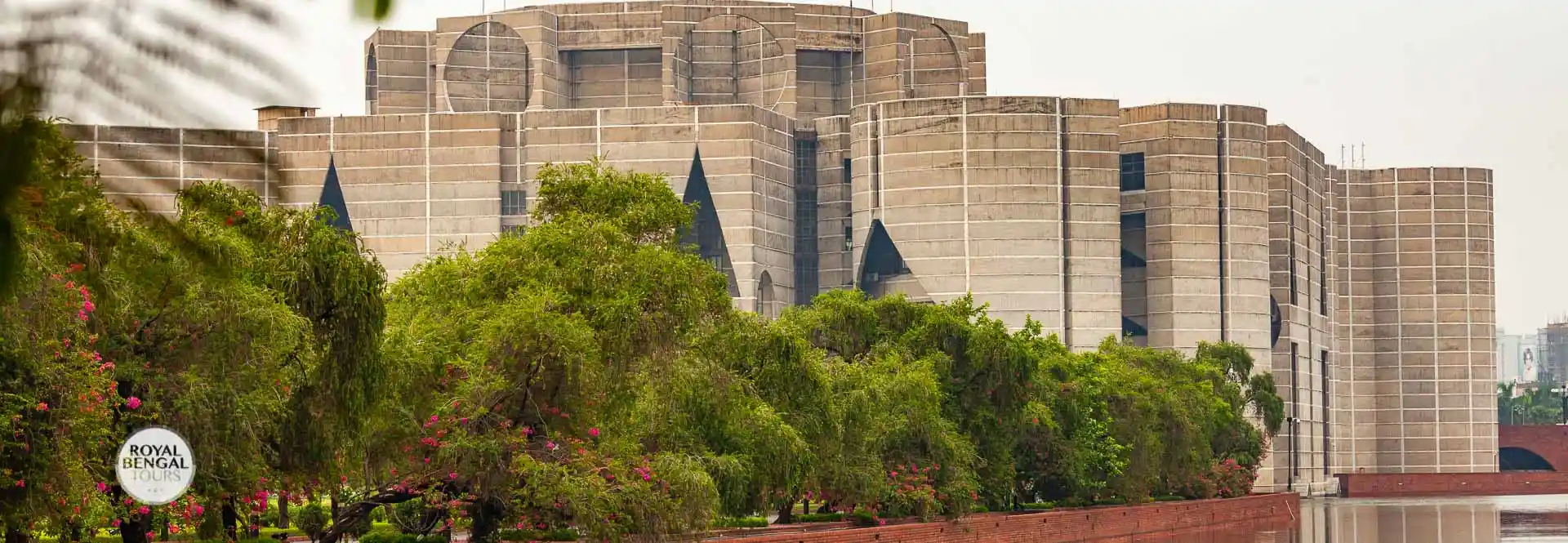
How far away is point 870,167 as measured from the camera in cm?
10369

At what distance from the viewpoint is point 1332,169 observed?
13488 centimetres

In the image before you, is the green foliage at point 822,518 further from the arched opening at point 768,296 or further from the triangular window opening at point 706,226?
the arched opening at point 768,296

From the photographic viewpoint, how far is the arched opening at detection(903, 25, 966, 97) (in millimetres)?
113125

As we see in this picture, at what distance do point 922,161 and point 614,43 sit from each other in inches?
891

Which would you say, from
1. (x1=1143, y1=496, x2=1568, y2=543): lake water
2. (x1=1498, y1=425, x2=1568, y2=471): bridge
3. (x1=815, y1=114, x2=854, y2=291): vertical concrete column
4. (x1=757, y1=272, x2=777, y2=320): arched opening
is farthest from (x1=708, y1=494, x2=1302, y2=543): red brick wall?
(x1=1498, y1=425, x2=1568, y2=471): bridge

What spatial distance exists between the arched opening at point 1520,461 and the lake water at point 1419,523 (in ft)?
111

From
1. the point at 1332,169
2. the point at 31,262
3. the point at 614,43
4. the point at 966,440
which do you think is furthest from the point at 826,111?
the point at 31,262

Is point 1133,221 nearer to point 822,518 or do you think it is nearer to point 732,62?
point 732,62

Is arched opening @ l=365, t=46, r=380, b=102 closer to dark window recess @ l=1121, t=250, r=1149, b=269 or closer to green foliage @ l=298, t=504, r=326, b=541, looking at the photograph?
dark window recess @ l=1121, t=250, r=1149, b=269

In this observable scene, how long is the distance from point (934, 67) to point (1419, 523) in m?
44.0

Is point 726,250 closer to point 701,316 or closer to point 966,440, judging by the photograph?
point 966,440

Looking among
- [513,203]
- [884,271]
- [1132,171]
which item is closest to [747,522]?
[513,203]

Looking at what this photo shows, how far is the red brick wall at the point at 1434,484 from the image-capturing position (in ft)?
412

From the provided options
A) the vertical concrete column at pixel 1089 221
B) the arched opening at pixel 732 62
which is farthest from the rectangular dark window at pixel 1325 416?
the arched opening at pixel 732 62
